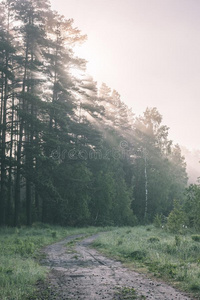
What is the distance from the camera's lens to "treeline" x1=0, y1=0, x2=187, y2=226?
862 inches

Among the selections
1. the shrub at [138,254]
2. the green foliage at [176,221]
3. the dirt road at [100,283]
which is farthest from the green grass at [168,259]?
the green foliage at [176,221]

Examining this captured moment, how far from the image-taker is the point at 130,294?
6.27 metres

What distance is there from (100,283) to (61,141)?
2110cm

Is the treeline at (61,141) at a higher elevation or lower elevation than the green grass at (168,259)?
higher

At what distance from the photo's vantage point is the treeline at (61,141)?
21.9 metres

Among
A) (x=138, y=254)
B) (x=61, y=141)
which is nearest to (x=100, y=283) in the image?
(x=138, y=254)

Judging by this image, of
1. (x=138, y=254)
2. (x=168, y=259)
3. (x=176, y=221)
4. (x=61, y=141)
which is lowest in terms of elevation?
(x=138, y=254)

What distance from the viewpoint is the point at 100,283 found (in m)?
7.18

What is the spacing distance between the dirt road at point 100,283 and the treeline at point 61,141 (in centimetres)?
1196

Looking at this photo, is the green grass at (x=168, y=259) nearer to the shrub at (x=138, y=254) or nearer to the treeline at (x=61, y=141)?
the shrub at (x=138, y=254)

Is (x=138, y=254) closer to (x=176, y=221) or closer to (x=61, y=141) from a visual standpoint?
(x=176, y=221)

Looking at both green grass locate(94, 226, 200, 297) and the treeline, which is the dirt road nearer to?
green grass locate(94, 226, 200, 297)

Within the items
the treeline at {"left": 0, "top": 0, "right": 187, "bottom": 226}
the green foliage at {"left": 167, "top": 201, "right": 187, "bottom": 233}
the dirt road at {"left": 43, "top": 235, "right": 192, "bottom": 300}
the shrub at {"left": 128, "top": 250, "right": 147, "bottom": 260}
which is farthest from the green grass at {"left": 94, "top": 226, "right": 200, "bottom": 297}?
the treeline at {"left": 0, "top": 0, "right": 187, "bottom": 226}

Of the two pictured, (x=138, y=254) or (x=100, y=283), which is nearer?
(x=100, y=283)
